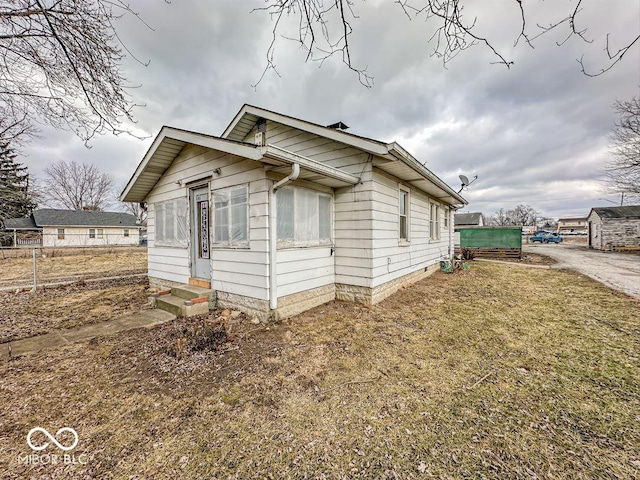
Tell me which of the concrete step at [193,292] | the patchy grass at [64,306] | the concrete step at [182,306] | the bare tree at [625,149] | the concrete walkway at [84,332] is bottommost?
the patchy grass at [64,306]

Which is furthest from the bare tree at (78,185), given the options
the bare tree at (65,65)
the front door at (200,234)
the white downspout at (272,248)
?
the white downspout at (272,248)

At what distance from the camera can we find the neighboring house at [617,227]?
2098 centimetres

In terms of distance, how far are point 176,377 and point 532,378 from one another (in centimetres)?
416

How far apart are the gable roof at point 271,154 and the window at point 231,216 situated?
0.89 meters

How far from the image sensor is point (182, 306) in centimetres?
525

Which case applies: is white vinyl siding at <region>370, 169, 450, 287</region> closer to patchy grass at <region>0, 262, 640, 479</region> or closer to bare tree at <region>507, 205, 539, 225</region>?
patchy grass at <region>0, 262, 640, 479</region>

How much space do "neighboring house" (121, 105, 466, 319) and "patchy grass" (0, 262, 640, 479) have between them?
3.95ft

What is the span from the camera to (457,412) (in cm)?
247

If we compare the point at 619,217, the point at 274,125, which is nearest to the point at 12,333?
the point at 274,125

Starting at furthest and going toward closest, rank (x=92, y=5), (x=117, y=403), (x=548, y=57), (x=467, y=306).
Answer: (x=467, y=306) < (x=92, y=5) < (x=117, y=403) < (x=548, y=57)

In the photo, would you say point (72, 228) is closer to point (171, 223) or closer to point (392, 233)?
point (171, 223)

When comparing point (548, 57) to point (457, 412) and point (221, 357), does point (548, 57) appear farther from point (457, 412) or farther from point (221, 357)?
point (221, 357)

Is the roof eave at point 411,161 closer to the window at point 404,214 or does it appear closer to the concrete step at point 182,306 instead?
the window at point 404,214

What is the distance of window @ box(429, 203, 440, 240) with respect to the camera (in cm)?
1040
